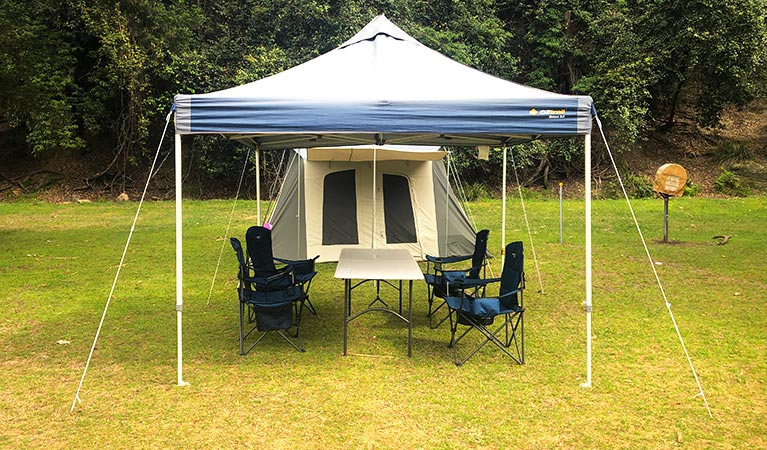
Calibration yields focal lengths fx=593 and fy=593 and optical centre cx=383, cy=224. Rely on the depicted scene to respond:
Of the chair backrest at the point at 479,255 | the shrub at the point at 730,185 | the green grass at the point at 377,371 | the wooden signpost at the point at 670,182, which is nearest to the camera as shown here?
the green grass at the point at 377,371

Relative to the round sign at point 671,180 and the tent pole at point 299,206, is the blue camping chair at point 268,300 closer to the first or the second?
the tent pole at point 299,206

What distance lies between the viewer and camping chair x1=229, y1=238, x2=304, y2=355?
4.30 meters

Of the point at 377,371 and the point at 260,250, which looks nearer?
the point at 377,371

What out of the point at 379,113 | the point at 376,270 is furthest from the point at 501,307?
the point at 379,113

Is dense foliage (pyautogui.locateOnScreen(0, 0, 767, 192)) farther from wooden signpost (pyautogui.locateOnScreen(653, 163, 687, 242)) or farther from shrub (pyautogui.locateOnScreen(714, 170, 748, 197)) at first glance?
wooden signpost (pyautogui.locateOnScreen(653, 163, 687, 242))

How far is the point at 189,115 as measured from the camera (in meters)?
3.68

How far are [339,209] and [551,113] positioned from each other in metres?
4.30

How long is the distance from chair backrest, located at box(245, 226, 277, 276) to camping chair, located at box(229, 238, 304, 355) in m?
0.08

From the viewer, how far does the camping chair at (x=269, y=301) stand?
4.30m

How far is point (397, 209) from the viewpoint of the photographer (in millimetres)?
7852

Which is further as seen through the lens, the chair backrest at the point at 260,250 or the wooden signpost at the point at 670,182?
the wooden signpost at the point at 670,182

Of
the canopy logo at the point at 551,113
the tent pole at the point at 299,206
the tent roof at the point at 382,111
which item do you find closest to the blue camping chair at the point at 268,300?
the tent roof at the point at 382,111

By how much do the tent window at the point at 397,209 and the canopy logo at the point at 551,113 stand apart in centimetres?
415

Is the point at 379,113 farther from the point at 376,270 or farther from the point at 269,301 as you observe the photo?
the point at 269,301
